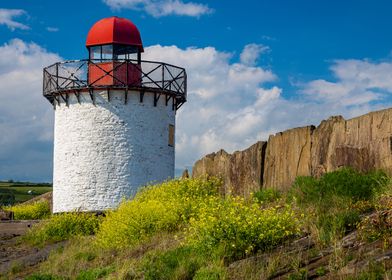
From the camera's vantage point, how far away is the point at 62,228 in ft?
74.5

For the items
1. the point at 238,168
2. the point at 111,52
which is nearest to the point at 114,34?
the point at 111,52

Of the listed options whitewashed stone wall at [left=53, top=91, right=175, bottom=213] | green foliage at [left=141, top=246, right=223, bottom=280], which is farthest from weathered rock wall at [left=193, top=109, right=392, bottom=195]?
whitewashed stone wall at [left=53, top=91, right=175, bottom=213]

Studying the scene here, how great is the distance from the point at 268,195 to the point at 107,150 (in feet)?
37.3

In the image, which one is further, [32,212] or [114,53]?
[32,212]

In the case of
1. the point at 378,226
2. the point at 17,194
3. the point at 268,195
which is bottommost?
the point at 17,194

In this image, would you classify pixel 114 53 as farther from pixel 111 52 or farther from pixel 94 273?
pixel 94 273

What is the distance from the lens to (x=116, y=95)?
2616 cm

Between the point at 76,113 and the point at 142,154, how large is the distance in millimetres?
3288

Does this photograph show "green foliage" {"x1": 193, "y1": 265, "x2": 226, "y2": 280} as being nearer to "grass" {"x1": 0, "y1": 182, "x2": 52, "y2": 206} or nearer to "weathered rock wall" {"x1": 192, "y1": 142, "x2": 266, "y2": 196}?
"weathered rock wall" {"x1": 192, "y1": 142, "x2": 266, "y2": 196}

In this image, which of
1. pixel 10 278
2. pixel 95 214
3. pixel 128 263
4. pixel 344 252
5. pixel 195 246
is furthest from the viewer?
pixel 95 214

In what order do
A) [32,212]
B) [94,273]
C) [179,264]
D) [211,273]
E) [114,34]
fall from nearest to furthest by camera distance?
1. [211,273]
2. [179,264]
3. [94,273]
4. [114,34]
5. [32,212]

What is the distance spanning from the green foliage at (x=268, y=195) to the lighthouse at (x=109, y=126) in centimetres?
1042

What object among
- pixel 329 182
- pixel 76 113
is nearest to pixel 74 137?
pixel 76 113

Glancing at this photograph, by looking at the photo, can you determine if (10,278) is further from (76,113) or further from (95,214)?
(76,113)
